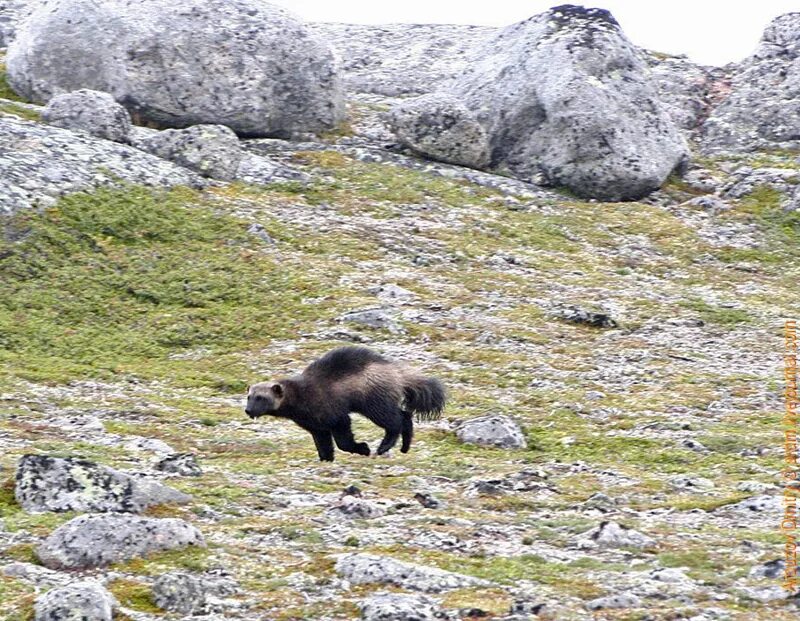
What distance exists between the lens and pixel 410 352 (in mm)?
34531

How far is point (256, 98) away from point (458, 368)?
→ 2382 centimetres

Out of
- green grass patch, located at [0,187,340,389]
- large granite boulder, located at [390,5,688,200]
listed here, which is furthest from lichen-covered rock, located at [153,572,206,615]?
large granite boulder, located at [390,5,688,200]

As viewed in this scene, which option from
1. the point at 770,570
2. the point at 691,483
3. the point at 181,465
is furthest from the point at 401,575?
the point at 691,483

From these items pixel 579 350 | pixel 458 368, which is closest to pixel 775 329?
pixel 579 350

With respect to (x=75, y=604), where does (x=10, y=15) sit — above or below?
above

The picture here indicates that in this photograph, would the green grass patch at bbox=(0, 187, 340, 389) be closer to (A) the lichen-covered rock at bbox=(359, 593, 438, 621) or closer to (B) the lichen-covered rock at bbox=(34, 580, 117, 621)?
(B) the lichen-covered rock at bbox=(34, 580, 117, 621)

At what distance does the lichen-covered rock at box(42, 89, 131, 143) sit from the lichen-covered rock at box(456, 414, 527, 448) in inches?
1013

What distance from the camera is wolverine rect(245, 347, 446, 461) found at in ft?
76.1

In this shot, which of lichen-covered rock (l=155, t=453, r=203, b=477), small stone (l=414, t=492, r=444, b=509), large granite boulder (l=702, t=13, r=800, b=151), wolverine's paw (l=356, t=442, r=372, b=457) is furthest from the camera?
large granite boulder (l=702, t=13, r=800, b=151)

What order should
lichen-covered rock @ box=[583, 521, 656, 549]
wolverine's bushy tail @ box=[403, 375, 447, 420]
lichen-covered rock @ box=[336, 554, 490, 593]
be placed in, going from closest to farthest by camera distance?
lichen-covered rock @ box=[336, 554, 490, 593] < lichen-covered rock @ box=[583, 521, 656, 549] < wolverine's bushy tail @ box=[403, 375, 447, 420]

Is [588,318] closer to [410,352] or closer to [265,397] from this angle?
[410,352]

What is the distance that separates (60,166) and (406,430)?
73.5ft

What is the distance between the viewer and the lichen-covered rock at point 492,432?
25438mm

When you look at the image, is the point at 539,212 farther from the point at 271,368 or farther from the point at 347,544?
the point at 347,544
